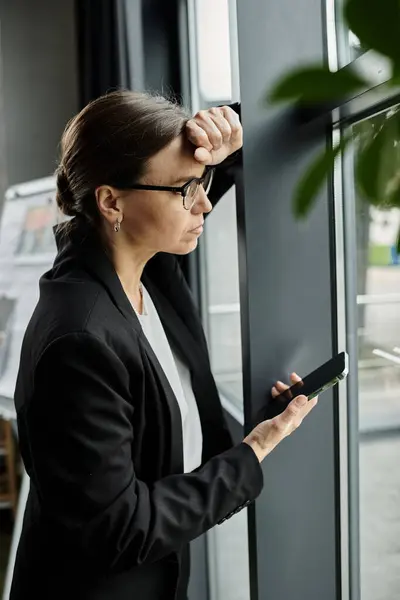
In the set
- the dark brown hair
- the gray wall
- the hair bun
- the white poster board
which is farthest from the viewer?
the gray wall

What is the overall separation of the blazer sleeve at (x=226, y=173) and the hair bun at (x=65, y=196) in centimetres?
30

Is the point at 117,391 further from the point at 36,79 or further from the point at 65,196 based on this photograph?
the point at 36,79

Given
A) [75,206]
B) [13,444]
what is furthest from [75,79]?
[75,206]

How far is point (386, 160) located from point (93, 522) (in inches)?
30.4

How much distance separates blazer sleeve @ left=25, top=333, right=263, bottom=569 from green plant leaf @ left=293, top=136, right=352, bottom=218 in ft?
2.06

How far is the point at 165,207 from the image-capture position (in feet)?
3.38

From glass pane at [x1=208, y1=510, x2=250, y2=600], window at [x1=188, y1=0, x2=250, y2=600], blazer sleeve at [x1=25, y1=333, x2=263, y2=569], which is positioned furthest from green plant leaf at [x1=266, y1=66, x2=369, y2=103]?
glass pane at [x1=208, y1=510, x2=250, y2=600]

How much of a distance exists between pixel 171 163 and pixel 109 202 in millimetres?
124

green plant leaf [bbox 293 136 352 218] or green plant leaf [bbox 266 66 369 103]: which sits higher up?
green plant leaf [bbox 266 66 369 103]

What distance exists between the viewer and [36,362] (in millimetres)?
955

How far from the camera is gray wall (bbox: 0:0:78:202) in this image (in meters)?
3.17

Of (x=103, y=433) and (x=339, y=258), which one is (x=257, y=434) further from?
(x=339, y=258)

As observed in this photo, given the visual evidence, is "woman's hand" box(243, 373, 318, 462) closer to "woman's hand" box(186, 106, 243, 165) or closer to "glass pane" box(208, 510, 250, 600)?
"woman's hand" box(186, 106, 243, 165)

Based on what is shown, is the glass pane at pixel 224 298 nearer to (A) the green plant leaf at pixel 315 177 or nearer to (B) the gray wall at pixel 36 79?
(A) the green plant leaf at pixel 315 177
